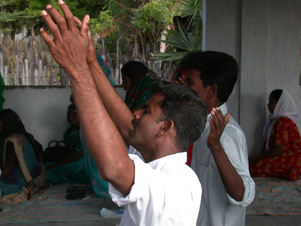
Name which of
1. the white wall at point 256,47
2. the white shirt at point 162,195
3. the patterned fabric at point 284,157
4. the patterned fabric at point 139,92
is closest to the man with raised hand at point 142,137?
the white shirt at point 162,195

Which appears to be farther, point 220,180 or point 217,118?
point 220,180

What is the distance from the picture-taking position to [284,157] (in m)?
5.48

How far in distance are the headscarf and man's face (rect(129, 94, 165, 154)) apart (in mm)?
4411

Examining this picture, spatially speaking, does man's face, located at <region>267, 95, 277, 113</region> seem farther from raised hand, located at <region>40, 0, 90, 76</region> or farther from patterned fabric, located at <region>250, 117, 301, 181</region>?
raised hand, located at <region>40, 0, 90, 76</region>

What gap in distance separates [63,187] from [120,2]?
28.7 ft

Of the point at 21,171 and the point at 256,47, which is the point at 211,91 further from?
the point at 256,47

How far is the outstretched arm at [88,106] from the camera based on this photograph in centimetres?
95

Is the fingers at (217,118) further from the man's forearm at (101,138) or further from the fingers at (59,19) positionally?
the fingers at (59,19)

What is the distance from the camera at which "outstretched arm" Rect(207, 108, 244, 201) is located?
1.48m

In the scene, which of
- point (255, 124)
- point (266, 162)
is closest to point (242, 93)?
point (255, 124)

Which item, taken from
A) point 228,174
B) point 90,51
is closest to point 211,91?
point 228,174

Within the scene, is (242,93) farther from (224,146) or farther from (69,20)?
(69,20)

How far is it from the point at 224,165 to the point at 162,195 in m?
0.58

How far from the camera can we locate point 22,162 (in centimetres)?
452
